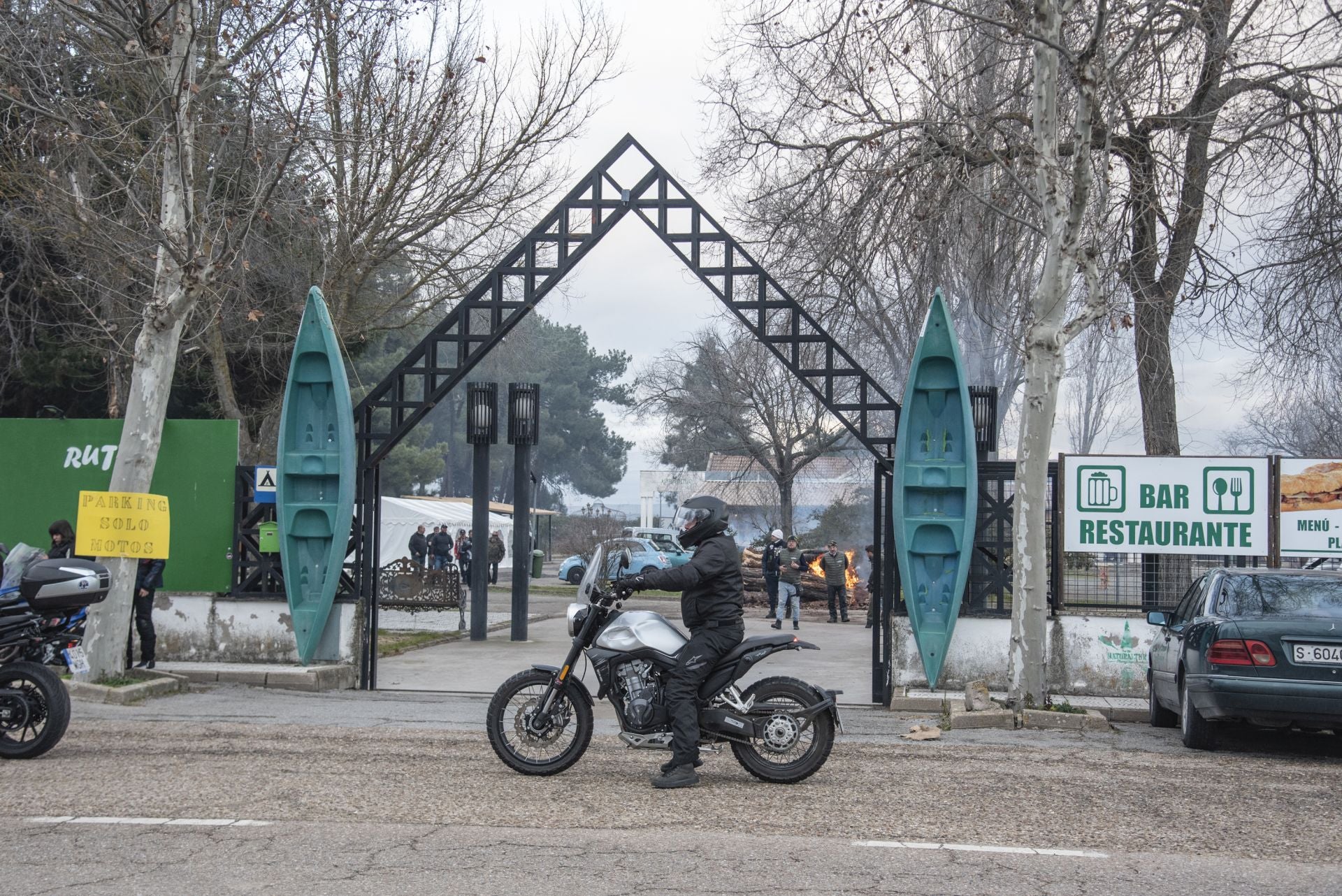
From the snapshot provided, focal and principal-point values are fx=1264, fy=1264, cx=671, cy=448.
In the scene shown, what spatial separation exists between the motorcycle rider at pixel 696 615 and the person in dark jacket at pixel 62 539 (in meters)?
7.53

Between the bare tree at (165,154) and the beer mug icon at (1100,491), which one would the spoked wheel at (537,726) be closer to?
the bare tree at (165,154)

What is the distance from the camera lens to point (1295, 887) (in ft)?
18.5

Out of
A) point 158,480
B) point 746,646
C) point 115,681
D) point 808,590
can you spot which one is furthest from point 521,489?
point 808,590

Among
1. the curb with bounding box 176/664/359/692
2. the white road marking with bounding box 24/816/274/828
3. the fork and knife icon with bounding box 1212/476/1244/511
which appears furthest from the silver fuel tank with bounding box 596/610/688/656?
the fork and knife icon with bounding box 1212/476/1244/511

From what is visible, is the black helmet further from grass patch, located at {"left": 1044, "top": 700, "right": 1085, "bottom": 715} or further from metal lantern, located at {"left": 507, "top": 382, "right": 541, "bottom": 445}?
metal lantern, located at {"left": 507, "top": 382, "right": 541, "bottom": 445}

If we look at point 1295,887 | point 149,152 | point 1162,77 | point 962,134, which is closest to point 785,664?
point 962,134

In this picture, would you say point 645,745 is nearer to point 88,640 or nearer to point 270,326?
point 88,640

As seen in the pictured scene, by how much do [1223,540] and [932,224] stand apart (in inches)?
195

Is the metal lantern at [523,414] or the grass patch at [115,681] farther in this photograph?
the metal lantern at [523,414]

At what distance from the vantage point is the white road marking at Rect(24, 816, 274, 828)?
21.4ft

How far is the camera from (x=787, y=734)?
308 inches

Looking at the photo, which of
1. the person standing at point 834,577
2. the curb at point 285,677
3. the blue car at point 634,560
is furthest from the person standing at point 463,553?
the curb at point 285,677

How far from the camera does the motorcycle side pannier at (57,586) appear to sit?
836cm

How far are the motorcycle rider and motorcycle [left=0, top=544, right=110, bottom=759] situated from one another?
12.6ft
